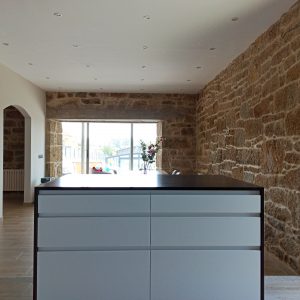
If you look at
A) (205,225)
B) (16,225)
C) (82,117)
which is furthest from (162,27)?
(82,117)

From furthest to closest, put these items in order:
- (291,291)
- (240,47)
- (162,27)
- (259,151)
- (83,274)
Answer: (240,47)
(259,151)
(162,27)
(291,291)
(83,274)

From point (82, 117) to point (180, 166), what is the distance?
2.80 metres

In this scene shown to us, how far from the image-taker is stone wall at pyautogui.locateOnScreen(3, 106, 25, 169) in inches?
354

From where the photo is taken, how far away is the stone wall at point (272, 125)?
11.5 feet

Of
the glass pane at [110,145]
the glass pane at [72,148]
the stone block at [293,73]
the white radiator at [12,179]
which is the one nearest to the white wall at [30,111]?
the white radiator at [12,179]

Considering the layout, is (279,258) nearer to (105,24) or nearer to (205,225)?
(205,225)

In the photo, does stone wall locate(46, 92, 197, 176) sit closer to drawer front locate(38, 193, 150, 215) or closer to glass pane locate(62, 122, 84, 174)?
glass pane locate(62, 122, 84, 174)

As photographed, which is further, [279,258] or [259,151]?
[259,151]

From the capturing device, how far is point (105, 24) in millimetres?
4086

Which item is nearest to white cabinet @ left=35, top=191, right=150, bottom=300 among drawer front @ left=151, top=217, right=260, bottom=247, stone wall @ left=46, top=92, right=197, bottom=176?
drawer front @ left=151, top=217, right=260, bottom=247

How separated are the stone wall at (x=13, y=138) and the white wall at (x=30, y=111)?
0.94 meters

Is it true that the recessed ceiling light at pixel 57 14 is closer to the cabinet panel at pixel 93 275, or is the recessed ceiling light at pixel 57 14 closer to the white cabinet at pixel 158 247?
the white cabinet at pixel 158 247

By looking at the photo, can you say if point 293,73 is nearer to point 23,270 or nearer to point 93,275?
point 93,275

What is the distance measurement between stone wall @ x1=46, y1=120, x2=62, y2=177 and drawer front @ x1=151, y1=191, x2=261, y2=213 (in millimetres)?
6721
